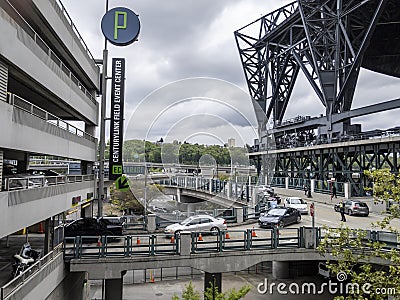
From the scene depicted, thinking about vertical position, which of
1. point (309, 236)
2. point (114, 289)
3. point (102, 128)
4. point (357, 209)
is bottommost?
point (114, 289)

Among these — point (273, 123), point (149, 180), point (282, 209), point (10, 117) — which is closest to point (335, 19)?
point (273, 123)

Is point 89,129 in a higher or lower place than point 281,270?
higher

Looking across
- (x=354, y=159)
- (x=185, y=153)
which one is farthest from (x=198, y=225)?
(x=354, y=159)

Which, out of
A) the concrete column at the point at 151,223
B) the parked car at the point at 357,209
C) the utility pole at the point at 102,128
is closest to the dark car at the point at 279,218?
the parked car at the point at 357,209

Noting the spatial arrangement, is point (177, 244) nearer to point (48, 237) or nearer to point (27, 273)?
point (48, 237)

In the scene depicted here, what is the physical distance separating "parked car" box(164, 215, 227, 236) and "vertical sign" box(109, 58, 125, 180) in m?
7.58

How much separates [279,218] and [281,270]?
4210 millimetres

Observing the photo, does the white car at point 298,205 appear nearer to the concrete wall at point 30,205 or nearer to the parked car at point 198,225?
the parked car at point 198,225

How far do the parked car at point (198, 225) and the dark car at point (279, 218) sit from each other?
4056 millimetres

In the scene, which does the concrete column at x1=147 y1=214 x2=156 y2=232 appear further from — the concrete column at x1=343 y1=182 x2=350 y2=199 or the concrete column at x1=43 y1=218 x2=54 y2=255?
the concrete column at x1=343 y1=182 x2=350 y2=199

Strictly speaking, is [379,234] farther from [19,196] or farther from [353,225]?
[19,196]

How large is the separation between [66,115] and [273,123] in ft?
188

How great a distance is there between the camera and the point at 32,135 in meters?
15.6

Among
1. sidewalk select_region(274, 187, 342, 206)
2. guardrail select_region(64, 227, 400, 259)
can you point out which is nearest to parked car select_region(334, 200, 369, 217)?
sidewalk select_region(274, 187, 342, 206)
